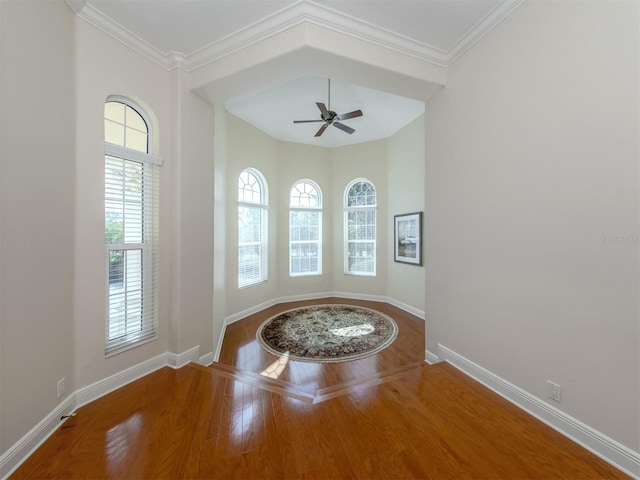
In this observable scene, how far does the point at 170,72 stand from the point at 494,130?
9.92 ft

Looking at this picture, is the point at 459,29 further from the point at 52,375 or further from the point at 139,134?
the point at 52,375

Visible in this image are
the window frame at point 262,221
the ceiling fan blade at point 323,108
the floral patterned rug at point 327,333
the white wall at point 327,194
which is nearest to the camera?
the floral patterned rug at point 327,333

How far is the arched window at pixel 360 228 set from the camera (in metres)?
5.80

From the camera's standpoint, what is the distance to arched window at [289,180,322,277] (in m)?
5.79

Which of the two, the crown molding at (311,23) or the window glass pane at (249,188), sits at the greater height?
the crown molding at (311,23)

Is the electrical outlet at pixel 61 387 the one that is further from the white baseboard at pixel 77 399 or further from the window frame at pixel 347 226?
the window frame at pixel 347 226

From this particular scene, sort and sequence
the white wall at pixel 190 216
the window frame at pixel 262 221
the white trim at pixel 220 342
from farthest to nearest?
the window frame at pixel 262 221 < the white trim at pixel 220 342 < the white wall at pixel 190 216

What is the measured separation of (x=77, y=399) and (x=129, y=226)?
137 cm

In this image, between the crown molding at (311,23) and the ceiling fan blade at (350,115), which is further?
the ceiling fan blade at (350,115)

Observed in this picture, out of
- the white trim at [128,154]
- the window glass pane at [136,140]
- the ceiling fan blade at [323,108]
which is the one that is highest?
the ceiling fan blade at [323,108]

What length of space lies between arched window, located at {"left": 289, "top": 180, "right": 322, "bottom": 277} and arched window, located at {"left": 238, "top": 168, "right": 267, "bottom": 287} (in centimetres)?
70

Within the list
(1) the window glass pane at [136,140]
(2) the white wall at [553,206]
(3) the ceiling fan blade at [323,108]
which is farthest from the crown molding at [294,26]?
(3) the ceiling fan blade at [323,108]

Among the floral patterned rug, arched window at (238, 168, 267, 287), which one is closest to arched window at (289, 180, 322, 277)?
arched window at (238, 168, 267, 287)

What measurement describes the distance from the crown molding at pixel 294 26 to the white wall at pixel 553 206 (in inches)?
5.1
